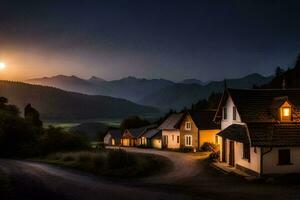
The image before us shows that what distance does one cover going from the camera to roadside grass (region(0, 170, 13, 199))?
A: 73.3 feet

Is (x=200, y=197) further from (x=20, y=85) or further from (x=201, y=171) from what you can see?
(x=20, y=85)

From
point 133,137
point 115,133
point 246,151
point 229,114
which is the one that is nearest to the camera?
point 246,151

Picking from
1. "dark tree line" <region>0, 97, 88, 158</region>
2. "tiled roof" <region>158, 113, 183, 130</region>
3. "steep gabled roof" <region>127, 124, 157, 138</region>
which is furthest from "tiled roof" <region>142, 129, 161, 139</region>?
"dark tree line" <region>0, 97, 88, 158</region>

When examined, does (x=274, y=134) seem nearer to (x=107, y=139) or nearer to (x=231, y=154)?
(x=231, y=154)

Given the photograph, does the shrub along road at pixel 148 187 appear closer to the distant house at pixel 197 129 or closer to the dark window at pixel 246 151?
the dark window at pixel 246 151

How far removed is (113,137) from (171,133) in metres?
34.2

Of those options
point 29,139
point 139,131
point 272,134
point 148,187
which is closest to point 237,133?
point 272,134

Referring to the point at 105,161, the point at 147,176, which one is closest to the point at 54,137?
the point at 105,161

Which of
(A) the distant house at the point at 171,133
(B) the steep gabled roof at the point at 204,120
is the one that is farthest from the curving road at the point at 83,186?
(A) the distant house at the point at 171,133

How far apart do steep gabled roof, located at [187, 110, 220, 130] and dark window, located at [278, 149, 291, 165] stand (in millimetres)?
28762

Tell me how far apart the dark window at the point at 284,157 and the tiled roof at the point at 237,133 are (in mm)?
2607

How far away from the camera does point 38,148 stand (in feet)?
170

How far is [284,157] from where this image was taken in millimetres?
29797

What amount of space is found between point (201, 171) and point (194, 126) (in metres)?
26.3
